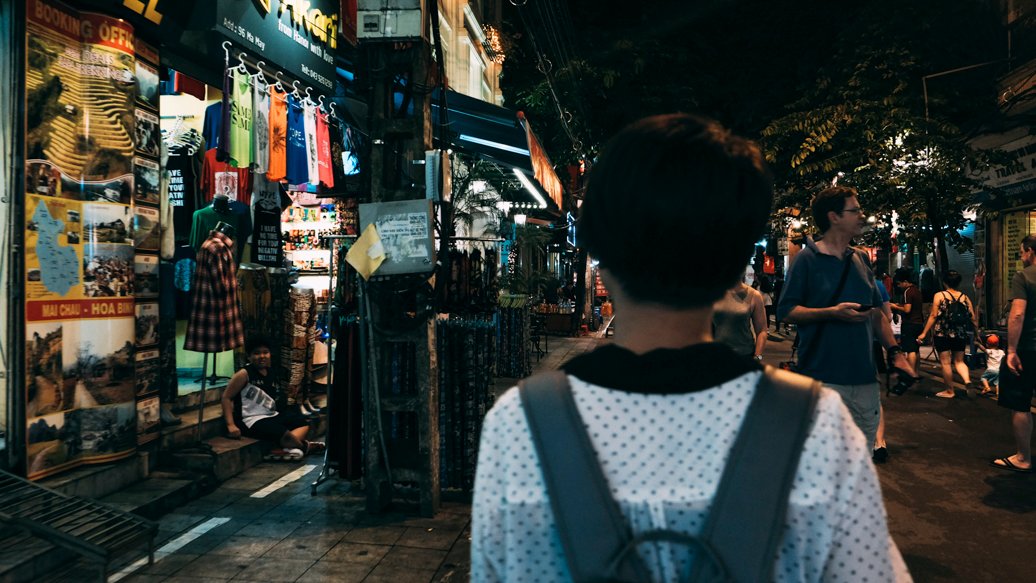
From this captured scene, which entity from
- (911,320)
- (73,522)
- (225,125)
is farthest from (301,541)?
(911,320)

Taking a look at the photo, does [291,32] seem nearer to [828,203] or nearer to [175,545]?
[175,545]

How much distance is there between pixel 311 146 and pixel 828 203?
5281mm

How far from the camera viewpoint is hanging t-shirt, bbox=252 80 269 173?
661 centimetres

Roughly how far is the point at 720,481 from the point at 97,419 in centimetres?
569

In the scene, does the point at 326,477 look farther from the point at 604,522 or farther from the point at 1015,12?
the point at 1015,12

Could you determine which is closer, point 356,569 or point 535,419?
point 535,419

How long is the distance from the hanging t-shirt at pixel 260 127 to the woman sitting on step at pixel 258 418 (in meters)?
2.08

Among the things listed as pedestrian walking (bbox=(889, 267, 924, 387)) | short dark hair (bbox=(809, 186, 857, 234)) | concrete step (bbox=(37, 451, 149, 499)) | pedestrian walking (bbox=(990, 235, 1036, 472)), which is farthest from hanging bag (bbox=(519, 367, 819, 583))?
pedestrian walking (bbox=(889, 267, 924, 387))

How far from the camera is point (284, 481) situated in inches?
252

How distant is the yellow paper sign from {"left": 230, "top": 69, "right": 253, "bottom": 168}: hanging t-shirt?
1.94 metres

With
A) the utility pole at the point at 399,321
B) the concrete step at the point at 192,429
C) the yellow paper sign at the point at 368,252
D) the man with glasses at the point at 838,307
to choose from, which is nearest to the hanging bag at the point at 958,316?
the man with glasses at the point at 838,307

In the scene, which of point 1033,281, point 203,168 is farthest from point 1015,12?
point 203,168

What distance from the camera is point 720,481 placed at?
3.42ft

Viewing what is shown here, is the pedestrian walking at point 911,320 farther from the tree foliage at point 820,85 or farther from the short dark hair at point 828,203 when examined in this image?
the short dark hair at point 828,203
